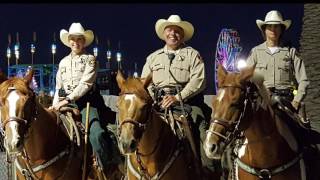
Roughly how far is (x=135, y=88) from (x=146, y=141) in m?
0.51

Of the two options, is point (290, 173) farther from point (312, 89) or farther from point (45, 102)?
point (312, 89)

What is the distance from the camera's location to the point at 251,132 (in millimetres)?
5527

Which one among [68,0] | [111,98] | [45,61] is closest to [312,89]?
[111,98]

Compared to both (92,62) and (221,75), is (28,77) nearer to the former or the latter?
(92,62)

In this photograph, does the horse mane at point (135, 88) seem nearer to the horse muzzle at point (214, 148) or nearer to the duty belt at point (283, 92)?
the horse muzzle at point (214, 148)

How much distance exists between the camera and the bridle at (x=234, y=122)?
520 centimetres

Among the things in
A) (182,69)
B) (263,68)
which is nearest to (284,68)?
(263,68)

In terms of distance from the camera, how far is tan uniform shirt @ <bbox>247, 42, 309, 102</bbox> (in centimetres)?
648

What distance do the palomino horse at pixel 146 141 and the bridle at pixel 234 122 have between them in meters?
0.74

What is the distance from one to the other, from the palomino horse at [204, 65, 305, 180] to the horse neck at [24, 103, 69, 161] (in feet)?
5.73

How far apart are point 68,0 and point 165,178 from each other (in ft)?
7.52

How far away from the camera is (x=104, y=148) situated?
22.6 feet

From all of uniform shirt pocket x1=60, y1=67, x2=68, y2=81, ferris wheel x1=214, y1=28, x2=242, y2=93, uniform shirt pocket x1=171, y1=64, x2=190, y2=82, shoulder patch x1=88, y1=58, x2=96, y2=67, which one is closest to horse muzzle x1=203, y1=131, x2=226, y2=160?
uniform shirt pocket x1=171, y1=64, x2=190, y2=82

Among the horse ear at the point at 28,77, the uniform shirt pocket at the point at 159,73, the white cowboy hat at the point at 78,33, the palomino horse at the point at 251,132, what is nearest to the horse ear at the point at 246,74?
the palomino horse at the point at 251,132
